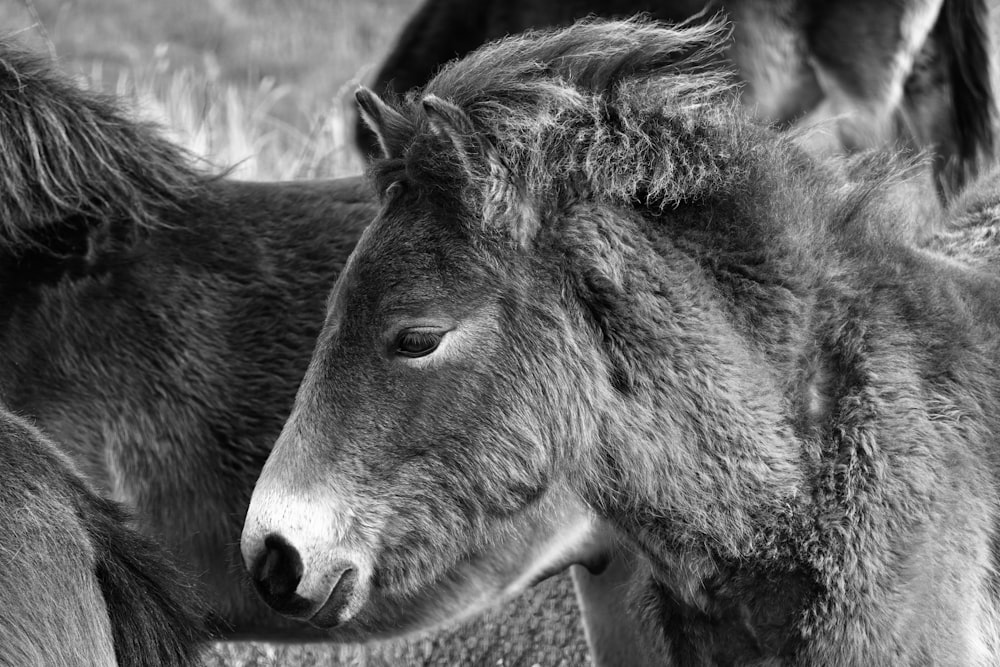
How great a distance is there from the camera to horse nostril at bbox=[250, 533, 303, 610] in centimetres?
256

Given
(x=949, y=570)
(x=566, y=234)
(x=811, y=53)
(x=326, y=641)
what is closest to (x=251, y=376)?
(x=326, y=641)

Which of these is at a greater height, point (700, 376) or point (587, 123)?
point (587, 123)

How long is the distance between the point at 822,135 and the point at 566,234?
959mm

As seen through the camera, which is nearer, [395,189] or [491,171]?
[491,171]

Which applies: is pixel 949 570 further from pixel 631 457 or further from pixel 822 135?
pixel 822 135

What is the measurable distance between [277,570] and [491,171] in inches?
39.0

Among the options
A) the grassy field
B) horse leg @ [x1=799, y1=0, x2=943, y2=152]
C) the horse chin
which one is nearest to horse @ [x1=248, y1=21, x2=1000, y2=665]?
the horse chin

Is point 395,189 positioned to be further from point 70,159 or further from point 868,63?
point 868,63

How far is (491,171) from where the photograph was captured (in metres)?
2.57

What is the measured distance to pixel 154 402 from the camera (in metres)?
3.71

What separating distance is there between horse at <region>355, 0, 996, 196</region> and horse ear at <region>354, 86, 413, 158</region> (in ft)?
9.56

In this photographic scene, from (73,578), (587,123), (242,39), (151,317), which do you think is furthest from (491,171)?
(242,39)

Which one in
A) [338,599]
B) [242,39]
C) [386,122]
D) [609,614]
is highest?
[386,122]

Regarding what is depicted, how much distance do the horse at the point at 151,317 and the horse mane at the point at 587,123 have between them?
1.16 metres
